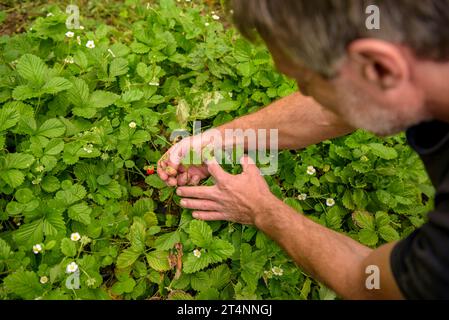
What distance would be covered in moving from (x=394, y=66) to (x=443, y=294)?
2.12 feet

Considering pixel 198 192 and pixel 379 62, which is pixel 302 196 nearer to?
pixel 198 192

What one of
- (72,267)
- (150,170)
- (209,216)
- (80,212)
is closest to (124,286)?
(72,267)

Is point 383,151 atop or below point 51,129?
below

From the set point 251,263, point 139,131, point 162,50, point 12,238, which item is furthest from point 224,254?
point 162,50

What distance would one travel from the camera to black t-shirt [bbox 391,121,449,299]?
1.35 meters

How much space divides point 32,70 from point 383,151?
1.80 metres

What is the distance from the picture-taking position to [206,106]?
2.69 meters

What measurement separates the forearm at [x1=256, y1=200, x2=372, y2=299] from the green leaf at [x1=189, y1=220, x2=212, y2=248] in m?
0.24

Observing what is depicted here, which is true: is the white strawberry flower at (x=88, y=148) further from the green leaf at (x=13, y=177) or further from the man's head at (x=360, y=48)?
the man's head at (x=360, y=48)

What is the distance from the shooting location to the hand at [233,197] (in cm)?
218

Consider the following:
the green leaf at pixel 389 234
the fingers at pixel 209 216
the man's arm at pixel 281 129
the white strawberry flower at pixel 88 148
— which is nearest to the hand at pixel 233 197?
the fingers at pixel 209 216

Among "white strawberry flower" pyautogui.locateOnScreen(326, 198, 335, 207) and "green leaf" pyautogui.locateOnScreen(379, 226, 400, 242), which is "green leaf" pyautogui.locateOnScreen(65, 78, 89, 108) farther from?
"green leaf" pyautogui.locateOnScreen(379, 226, 400, 242)

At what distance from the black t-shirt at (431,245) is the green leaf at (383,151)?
2.66 feet

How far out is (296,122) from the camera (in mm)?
2326
